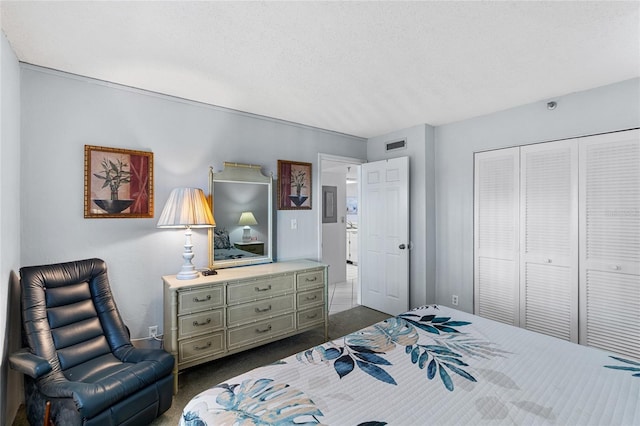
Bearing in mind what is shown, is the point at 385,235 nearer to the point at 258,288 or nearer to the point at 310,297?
the point at 310,297

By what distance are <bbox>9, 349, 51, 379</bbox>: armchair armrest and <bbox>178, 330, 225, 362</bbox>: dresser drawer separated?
87 centimetres

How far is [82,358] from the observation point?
2029mm

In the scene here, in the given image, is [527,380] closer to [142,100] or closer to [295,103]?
[295,103]

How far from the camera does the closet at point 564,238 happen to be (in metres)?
2.55

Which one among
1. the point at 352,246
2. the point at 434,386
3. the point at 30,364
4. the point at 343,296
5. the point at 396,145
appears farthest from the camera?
the point at 352,246

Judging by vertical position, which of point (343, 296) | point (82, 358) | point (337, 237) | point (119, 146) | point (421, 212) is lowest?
point (343, 296)

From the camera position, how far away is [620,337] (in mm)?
2561

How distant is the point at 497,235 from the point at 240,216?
284 centimetres

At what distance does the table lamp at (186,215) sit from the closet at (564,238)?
3018mm

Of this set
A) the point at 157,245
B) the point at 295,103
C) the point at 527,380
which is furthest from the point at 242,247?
the point at 527,380

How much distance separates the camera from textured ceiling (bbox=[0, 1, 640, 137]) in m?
1.67

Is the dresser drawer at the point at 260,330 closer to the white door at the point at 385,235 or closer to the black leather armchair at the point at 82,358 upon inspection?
the black leather armchair at the point at 82,358

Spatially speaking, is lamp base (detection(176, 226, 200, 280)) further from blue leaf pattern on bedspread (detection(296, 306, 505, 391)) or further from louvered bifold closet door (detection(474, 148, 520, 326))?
louvered bifold closet door (detection(474, 148, 520, 326))

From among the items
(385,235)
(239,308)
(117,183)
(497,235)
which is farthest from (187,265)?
(497,235)
